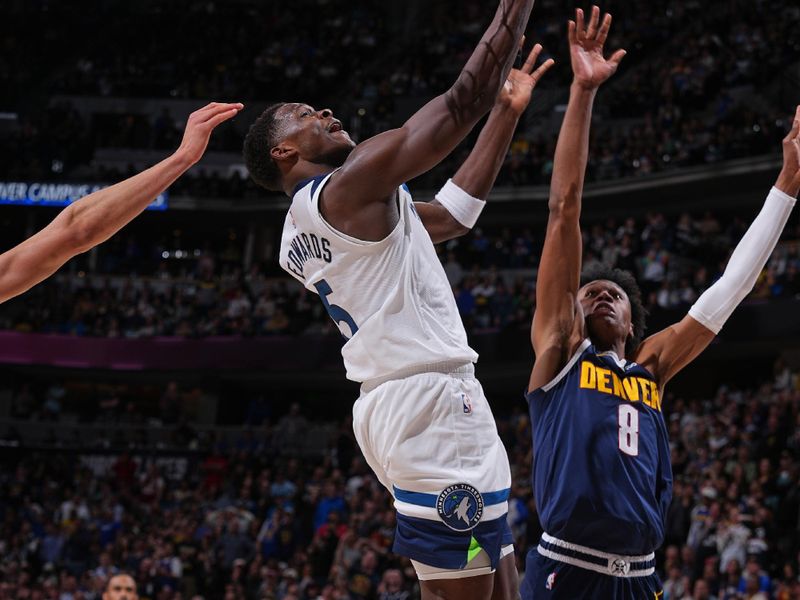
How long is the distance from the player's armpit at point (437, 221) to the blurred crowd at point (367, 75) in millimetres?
17280

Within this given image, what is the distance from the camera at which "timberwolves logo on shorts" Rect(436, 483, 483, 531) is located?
3.69 m

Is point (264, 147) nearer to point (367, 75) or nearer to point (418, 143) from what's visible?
point (418, 143)

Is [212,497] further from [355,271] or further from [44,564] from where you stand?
[355,271]

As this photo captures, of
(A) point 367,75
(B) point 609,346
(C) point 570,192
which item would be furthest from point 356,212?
(A) point 367,75

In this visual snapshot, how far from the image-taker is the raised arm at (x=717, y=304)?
443 centimetres

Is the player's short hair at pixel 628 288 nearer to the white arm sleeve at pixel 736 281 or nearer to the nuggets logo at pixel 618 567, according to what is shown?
the white arm sleeve at pixel 736 281

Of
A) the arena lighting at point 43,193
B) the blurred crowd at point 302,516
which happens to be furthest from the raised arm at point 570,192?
the arena lighting at point 43,193

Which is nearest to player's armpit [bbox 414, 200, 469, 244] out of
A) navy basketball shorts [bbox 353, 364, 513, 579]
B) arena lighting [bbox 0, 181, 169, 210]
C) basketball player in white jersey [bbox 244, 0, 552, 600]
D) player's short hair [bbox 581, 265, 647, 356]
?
basketball player in white jersey [bbox 244, 0, 552, 600]

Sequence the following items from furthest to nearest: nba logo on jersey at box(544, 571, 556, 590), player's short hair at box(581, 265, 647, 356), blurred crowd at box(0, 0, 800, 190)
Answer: blurred crowd at box(0, 0, 800, 190)
player's short hair at box(581, 265, 647, 356)
nba logo on jersey at box(544, 571, 556, 590)

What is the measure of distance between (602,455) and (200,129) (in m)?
1.95

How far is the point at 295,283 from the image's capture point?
27.5 m

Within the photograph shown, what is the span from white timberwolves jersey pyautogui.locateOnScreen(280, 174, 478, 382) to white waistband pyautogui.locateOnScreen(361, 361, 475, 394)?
17 mm

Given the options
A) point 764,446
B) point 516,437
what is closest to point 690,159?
point 516,437

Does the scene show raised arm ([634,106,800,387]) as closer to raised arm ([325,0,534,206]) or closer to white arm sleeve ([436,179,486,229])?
white arm sleeve ([436,179,486,229])
